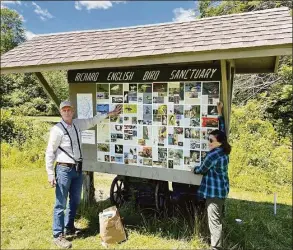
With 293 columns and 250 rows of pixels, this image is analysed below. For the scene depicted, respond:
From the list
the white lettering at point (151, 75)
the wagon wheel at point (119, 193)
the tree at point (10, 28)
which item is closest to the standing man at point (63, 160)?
the white lettering at point (151, 75)

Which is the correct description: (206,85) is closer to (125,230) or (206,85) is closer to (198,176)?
(198,176)

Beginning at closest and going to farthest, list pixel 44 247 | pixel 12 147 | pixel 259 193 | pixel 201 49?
pixel 201 49
pixel 44 247
pixel 259 193
pixel 12 147

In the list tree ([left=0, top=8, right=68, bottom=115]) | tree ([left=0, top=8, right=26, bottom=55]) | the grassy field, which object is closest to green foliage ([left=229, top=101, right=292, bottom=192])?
the grassy field

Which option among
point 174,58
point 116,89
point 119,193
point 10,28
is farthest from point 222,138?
point 10,28

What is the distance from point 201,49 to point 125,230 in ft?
10.0

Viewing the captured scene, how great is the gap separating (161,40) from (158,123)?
4.02ft

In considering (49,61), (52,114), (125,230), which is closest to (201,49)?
(49,61)

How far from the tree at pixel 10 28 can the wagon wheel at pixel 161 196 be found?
39777 mm

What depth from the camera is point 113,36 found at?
519cm

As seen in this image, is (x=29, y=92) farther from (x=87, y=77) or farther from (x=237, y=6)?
(x=87, y=77)

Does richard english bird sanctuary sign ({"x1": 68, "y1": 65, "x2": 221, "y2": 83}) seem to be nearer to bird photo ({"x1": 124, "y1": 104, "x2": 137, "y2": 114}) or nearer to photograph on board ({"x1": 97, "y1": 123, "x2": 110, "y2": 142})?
bird photo ({"x1": 124, "y1": 104, "x2": 137, "y2": 114})

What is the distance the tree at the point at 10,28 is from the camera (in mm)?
40344

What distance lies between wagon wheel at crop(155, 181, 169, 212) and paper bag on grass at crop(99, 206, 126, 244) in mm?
895

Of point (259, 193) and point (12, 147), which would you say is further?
point (12, 147)
